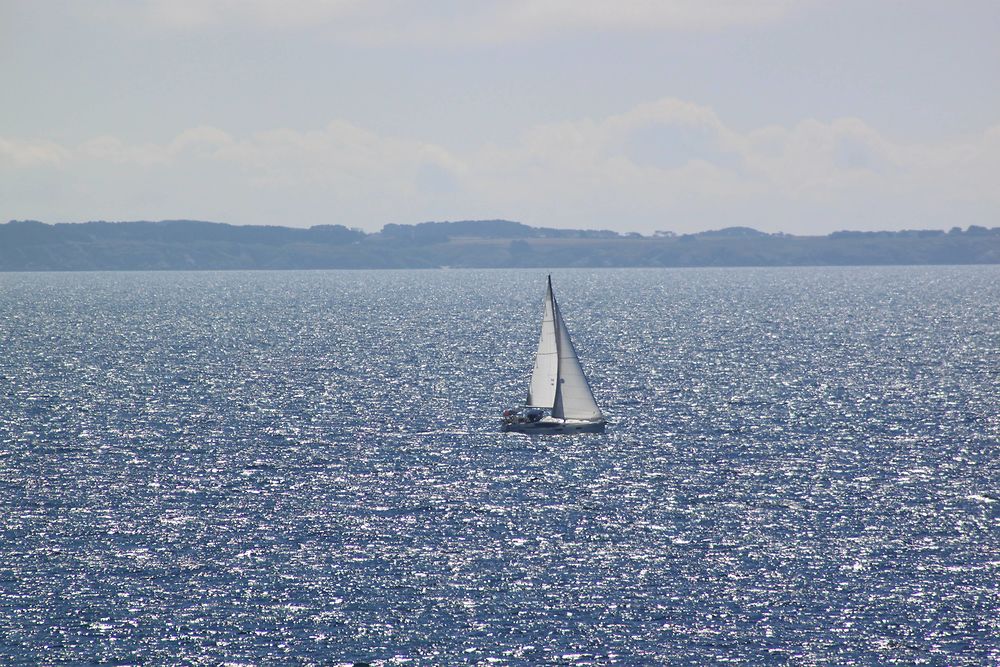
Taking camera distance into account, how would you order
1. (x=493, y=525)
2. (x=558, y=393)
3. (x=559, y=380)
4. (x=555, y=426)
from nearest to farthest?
1. (x=493, y=525)
2. (x=559, y=380)
3. (x=558, y=393)
4. (x=555, y=426)

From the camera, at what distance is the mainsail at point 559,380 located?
271 feet

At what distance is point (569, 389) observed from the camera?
83000 millimetres

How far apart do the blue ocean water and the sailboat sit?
1.59m

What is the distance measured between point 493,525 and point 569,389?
1043 inches

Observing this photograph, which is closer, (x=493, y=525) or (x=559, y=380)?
(x=493, y=525)

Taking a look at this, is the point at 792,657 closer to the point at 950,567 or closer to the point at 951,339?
the point at 950,567

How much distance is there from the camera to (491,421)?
9131 cm

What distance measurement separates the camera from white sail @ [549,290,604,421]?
82625 mm

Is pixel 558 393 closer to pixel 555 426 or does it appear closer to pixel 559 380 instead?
pixel 559 380

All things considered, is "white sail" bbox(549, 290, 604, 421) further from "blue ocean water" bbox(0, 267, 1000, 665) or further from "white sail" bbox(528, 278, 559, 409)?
"blue ocean water" bbox(0, 267, 1000, 665)

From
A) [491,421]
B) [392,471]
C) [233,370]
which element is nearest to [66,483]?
[392,471]

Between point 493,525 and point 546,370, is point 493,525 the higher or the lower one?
the lower one

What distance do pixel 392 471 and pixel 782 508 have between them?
23.8 m

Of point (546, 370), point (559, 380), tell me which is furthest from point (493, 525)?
Answer: point (546, 370)
